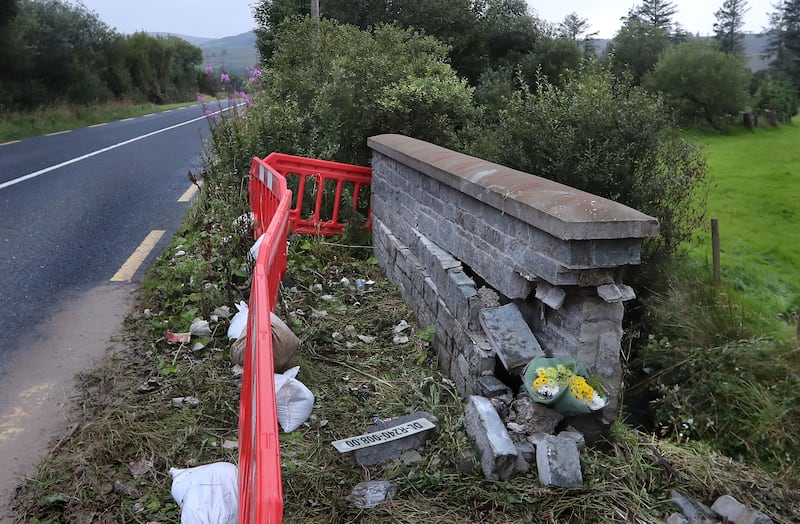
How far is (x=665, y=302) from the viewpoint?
6020 mm

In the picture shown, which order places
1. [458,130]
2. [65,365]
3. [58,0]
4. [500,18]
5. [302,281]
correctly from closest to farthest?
[65,365], [302,281], [458,130], [500,18], [58,0]

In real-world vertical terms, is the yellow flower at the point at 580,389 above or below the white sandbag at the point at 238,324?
above

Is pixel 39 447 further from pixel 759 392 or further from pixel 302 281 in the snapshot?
pixel 759 392

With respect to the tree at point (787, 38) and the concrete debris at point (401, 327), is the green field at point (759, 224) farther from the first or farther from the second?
the tree at point (787, 38)

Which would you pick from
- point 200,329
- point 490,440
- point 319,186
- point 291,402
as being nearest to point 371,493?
point 490,440

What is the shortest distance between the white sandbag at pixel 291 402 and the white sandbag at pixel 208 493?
72 centimetres

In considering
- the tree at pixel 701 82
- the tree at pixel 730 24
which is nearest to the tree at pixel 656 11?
the tree at pixel 730 24

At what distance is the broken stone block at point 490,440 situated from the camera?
3.05 meters

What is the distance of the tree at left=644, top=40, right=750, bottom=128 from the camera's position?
19953mm

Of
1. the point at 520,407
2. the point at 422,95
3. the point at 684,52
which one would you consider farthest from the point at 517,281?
the point at 684,52

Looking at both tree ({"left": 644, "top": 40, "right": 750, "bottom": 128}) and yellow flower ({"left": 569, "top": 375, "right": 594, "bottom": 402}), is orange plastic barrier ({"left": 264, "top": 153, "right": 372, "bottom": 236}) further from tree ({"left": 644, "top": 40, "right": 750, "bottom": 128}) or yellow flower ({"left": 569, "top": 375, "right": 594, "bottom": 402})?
tree ({"left": 644, "top": 40, "right": 750, "bottom": 128})

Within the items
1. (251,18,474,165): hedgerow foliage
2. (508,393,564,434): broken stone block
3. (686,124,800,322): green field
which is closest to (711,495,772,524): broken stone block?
(508,393,564,434): broken stone block

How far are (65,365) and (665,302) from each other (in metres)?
5.06

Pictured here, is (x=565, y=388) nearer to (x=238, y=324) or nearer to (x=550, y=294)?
(x=550, y=294)
